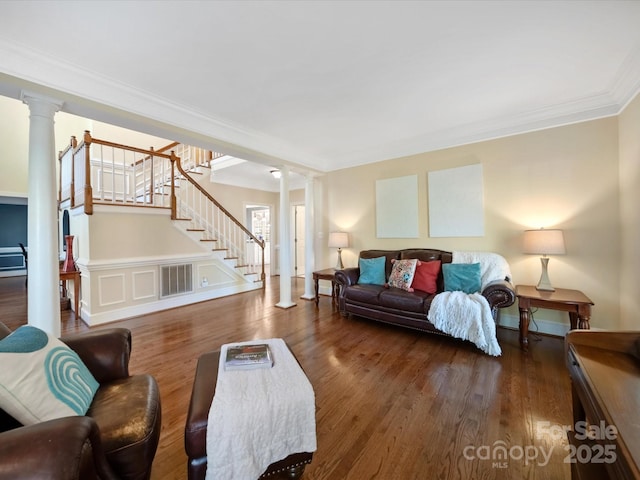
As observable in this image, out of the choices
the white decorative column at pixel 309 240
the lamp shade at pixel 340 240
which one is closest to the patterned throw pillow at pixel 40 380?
the lamp shade at pixel 340 240

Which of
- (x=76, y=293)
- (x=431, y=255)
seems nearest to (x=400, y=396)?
(x=431, y=255)

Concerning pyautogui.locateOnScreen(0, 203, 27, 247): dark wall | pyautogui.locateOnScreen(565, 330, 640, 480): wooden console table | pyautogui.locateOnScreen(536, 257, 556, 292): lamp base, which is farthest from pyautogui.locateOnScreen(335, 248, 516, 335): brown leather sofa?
pyautogui.locateOnScreen(0, 203, 27, 247): dark wall

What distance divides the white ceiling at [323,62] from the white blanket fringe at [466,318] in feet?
6.81

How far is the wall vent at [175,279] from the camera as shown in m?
4.07

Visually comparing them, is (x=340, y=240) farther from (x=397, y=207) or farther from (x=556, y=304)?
(x=556, y=304)

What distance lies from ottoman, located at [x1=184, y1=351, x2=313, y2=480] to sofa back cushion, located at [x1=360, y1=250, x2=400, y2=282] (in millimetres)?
2745

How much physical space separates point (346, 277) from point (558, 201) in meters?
2.61

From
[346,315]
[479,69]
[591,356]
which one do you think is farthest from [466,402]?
[479,69]

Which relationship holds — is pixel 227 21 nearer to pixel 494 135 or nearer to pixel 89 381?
pixel 89 381

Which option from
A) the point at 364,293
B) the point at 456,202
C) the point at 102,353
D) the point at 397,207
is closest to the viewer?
the point at 102,353

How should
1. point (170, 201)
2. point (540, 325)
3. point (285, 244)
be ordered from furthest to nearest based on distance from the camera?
1. point (170, 201)
2. point (285, 244)
3. point (540, 325)

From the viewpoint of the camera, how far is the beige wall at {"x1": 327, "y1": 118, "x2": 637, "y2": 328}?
264 centimetres

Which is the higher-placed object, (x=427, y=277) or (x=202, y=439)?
(x=427, y=277)

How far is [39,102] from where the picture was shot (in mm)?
2084
